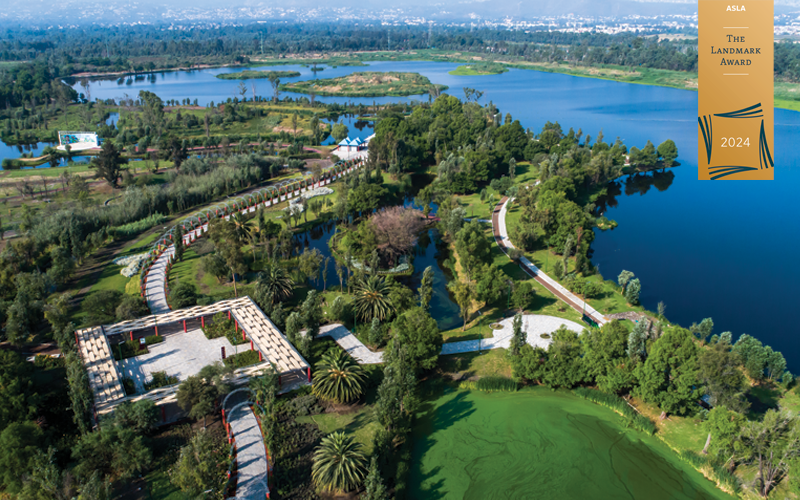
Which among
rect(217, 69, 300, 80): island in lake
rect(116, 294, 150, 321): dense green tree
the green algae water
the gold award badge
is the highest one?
rect(217, 69, 300, 80): island in lake

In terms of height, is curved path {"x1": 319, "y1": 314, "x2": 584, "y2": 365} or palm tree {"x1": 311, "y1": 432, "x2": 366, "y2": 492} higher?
curved path {"x1": 319, "y1": 314, "x2": 584, "y2": 365}

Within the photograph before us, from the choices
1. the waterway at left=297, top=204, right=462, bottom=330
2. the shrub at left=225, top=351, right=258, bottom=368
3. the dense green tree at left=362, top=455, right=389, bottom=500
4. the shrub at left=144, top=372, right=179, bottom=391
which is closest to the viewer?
the dense green tree at left=362, top=455, right=389, bottom=500

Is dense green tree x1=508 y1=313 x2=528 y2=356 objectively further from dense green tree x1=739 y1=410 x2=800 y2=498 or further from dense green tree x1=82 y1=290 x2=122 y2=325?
dense green tree x1=82 y1=290 x2=122 y2=325

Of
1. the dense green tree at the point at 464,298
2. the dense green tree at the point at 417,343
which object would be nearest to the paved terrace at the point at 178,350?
the dense green tree at the point at 417,343

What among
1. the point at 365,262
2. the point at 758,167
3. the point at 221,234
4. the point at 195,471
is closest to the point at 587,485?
the point at 195,471

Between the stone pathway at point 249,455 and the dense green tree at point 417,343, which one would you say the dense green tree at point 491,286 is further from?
the stone pathway at point 249,455

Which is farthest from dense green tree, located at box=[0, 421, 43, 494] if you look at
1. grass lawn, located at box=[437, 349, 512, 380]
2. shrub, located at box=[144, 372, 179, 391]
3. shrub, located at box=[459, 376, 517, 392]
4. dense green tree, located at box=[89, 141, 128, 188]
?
dense green tree, located at box=[89, 141, 128, 188]

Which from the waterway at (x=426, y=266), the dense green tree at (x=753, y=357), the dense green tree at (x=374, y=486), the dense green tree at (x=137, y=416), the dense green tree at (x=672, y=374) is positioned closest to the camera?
the dense green tree at (x=374, y=486)

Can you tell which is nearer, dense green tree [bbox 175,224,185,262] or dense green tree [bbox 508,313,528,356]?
dense green tree [bbox 508,313,528,356]
